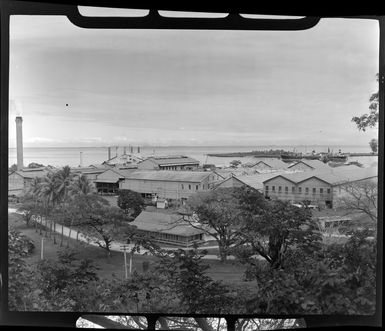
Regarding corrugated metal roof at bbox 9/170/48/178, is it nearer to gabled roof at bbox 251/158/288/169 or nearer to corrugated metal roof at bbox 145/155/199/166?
corrugated metal roof at bbox 145/155/199/166

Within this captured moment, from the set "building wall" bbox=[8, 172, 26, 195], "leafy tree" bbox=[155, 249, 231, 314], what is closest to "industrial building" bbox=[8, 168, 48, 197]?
"building wall" bbox=[8, 172, 26, 195]

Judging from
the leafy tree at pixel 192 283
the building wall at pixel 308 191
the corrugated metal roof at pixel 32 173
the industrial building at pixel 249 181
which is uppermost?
the corrugated metal roof at pixel 32 173

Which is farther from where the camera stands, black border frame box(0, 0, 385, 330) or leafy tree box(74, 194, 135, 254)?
leafy tree box(74, 194, 135, 254)

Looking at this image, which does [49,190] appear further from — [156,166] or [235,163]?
[235,163]

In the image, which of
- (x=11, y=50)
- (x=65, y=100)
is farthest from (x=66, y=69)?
(x=11, y=50)

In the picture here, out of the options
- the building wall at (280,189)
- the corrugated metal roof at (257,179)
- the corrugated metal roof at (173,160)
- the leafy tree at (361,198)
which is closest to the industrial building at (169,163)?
the corrugated metal roof at (173,160)

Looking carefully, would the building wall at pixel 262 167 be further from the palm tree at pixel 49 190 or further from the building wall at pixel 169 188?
the palm tree at pixel 49 190

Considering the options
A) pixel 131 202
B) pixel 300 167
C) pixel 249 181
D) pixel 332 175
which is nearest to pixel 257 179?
pixel 249 181
